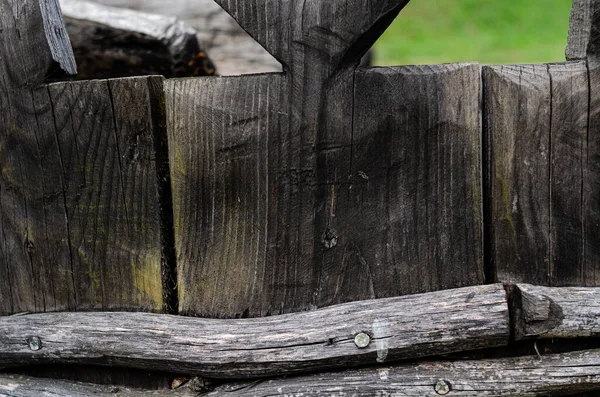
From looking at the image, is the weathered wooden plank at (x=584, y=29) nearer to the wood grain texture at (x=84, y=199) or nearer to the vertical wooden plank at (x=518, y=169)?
the vertical wooden plank at (x=518, y=169)

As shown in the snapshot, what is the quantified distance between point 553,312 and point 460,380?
0.96 ft

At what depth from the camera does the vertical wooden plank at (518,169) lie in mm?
1741

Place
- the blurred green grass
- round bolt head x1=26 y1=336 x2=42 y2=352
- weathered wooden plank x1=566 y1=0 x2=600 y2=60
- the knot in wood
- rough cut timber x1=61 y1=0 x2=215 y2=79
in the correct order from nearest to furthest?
1. weathered wooden plank x1=566 y1=0 x2=600 y2=60
2. the knot in wood
3. round bolt head x1=26 y1=336 x2=42 y2=352
4. rough cut timber x1=61 y1=0 x2=215 y2=79
5. the blurred green grass

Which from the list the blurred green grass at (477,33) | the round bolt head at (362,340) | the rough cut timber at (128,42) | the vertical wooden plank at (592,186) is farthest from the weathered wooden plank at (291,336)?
the blurred green grass at (477,33)

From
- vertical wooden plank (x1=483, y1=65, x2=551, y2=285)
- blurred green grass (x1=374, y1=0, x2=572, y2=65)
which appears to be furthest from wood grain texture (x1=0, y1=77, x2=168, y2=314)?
blurred green grass (x1=374, y1=0, x2=572, y2=65)

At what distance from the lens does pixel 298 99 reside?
1755 mm

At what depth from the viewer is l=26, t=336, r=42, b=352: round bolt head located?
1928 millimetres

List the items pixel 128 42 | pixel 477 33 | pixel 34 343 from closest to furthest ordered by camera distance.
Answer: pixel 34 343
pixel 128 42
pixel 477 33

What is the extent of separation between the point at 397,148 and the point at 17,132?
1.06m

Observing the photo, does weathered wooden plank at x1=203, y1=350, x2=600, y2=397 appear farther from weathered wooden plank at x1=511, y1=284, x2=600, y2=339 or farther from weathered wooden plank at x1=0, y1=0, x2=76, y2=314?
weathered wooden plank at x1=0, y1=0, x2=76, y2=314

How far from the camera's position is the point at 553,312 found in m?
1.72

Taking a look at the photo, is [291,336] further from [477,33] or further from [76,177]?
[477,33]

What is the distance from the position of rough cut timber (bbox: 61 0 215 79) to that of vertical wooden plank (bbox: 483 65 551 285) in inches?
90.8

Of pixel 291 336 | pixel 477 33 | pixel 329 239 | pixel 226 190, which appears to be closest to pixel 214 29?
pixel 226 190
